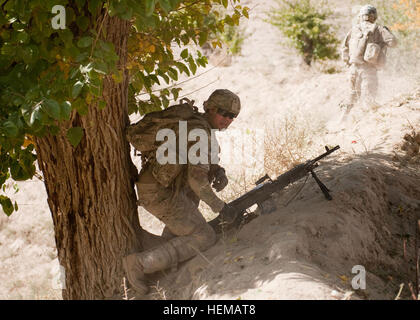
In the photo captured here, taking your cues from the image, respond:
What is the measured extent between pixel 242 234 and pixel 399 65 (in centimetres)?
1115

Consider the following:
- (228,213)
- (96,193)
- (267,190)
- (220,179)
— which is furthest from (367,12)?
(96,193)

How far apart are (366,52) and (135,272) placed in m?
7.10

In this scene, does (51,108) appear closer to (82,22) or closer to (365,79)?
(82,22)

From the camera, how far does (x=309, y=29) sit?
14.6m

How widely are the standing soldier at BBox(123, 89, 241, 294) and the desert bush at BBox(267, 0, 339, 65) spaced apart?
1084 centimetres

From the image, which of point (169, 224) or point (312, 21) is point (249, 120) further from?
point (169, 224)

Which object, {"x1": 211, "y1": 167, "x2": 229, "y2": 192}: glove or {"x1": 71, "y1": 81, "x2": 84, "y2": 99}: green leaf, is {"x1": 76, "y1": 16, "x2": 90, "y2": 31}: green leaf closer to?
{"x1": 71, "y1": 81, "x2": 84, "y2": 99}: green leaf

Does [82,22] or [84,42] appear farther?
[82,22]

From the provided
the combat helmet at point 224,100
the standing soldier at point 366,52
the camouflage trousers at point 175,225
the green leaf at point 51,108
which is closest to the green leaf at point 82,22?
the green leaf at point 51,108

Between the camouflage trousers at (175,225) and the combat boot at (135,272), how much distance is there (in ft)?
0.21

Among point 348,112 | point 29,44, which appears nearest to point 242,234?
point 29,44

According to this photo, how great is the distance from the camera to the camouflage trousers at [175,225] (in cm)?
430

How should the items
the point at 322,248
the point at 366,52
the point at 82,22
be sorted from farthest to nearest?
1. the point at 366,52
2. the point at 322,248
3. the point at 82,22

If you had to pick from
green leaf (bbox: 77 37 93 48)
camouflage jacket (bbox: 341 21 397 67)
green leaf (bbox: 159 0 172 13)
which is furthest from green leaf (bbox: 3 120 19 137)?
camouflage jacket (bbox: 341 21 397 67)
